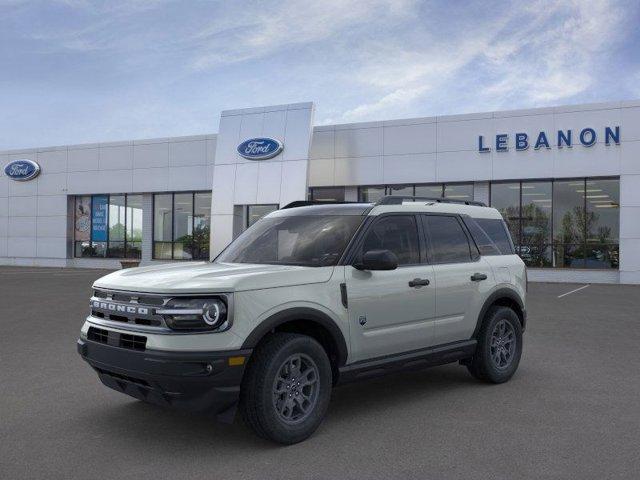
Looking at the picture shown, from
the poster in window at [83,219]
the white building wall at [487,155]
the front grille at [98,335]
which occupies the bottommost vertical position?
the front grille at [98,335]

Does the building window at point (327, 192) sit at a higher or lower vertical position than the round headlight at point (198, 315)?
higher

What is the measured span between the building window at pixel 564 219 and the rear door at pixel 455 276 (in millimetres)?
17353

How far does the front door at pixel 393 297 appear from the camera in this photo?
5254 millimetres

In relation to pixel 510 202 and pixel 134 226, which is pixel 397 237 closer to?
pixel 510 202

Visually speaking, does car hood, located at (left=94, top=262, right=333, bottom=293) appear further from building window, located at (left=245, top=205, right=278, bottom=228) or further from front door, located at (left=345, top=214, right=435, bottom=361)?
building window, located at (left=245, top=205, right=278, bottom=228)

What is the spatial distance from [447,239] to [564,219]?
19713 millimetres

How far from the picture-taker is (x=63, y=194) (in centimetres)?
3419

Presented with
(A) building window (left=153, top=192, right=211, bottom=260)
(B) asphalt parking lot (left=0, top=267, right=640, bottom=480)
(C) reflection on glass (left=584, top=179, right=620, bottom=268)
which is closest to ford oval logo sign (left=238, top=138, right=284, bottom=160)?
(A) building window (left=153, top=192, right=211, bottom=260)

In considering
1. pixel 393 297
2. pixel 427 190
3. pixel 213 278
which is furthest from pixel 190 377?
pixel 427 190

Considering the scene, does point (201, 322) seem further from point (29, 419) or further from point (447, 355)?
point (447, 355)

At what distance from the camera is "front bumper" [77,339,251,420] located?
14.2 ft

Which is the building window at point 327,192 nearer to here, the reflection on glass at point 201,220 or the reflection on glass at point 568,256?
the reflection on glass at point 201,220

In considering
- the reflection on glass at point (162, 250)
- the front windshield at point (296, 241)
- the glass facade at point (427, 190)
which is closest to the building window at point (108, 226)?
the reflection on glass at point (162, 250)

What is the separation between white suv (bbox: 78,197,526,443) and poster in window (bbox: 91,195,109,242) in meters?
29.1
